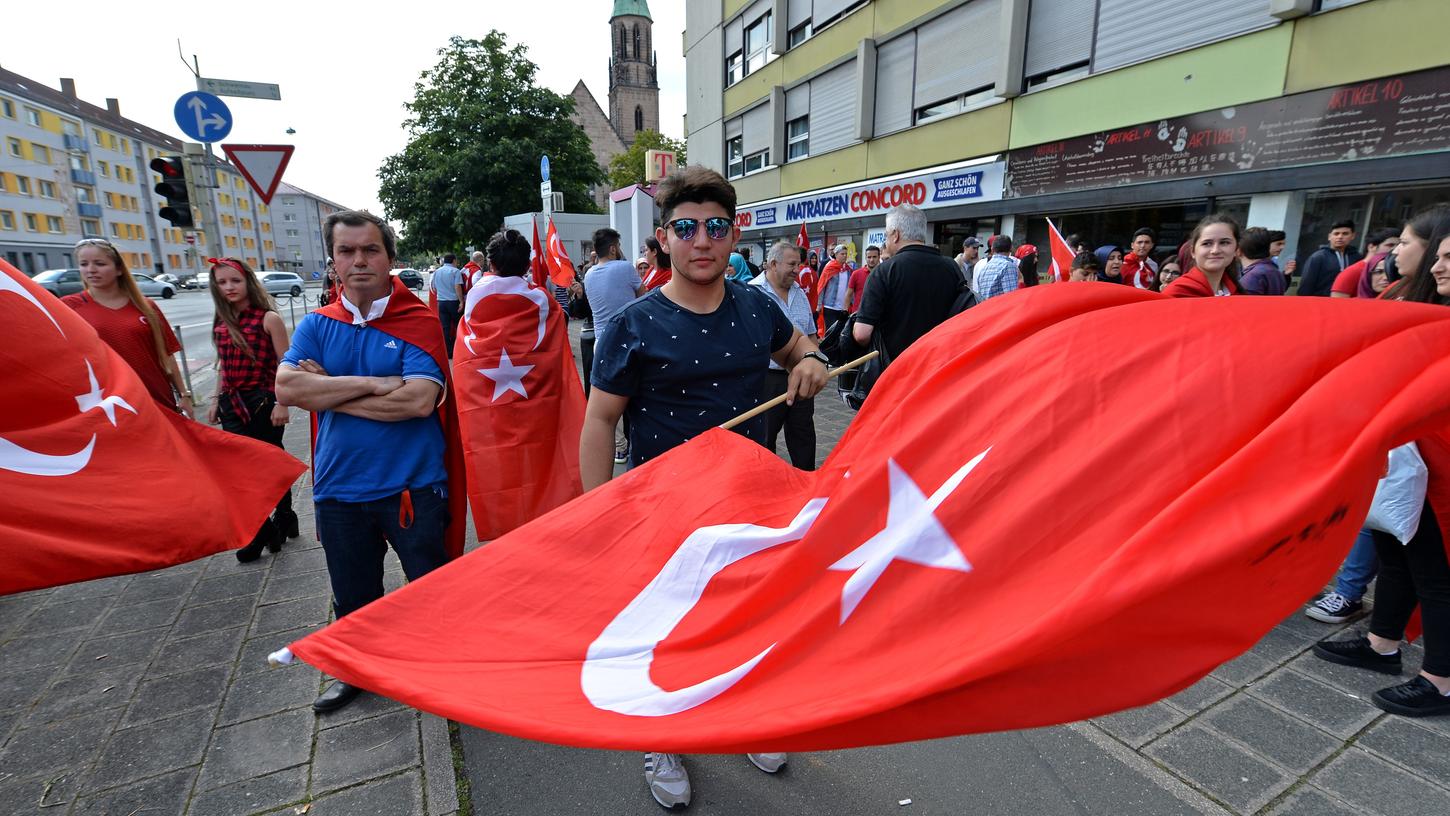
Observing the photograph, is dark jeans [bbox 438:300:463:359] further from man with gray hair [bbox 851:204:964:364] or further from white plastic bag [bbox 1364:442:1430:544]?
white plastic bag [bbox 1364:442:1430:544]

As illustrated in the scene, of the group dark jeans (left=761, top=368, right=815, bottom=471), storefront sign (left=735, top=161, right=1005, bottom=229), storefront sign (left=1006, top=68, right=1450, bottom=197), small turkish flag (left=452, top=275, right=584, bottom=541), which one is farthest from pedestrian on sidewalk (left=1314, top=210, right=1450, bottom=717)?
storefront sign (left=735, top=161, right=1005, bottom=229)

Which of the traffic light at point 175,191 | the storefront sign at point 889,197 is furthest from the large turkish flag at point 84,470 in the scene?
the storefront sign at point 889,197

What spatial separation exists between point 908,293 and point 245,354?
451cm

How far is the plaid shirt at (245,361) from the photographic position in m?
4.54

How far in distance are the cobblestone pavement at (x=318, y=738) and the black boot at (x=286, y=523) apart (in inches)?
44.2

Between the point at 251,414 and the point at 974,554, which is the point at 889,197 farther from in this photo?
the point at 974,554

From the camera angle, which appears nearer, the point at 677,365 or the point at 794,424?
the point at 677,365

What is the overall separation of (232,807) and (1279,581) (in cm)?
316

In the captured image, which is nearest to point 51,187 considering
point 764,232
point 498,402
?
point 764,232

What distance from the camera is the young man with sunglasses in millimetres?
2336

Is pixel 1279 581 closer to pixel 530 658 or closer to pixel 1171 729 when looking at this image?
pixel 530 658

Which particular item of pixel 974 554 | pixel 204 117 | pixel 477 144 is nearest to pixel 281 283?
pixel 477 144

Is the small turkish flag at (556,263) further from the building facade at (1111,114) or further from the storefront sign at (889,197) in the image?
the building facade at (1111,114)

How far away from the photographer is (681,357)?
7.74ft
